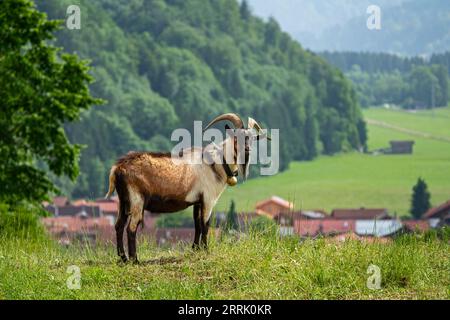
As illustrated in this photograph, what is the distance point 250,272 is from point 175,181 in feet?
5.42

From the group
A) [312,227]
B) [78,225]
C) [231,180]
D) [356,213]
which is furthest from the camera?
[356,213]

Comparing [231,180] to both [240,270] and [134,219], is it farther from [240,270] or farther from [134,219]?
[240,270]

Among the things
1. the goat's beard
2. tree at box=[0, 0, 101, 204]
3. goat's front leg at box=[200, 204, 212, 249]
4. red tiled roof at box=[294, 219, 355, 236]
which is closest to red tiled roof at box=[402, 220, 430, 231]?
red tiled roof at box=[294, 219, 355, 236]

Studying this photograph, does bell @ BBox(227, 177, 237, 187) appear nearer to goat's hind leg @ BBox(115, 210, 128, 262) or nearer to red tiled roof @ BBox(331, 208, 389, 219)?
goat's hind leg @ BBox(115, 210, 128, 262)

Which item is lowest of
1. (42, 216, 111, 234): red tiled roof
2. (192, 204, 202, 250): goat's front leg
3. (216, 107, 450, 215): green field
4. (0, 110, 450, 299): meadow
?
(216, 107, 450, 215): green field

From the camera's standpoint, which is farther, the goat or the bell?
the bell

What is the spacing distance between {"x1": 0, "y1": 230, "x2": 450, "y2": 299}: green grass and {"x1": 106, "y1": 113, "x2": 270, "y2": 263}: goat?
1.63 feet

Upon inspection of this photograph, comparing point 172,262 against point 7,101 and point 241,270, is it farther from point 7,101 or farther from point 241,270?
point 7,101

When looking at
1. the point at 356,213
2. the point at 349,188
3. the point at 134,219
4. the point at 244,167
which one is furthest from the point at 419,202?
the point at 134,219

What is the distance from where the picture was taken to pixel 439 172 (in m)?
188

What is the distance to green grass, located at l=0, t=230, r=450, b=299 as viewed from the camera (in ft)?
35.6

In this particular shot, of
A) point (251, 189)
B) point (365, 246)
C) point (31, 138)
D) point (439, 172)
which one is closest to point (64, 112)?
point (31, 138)

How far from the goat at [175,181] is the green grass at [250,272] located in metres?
0.50

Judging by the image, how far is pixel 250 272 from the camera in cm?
1145
